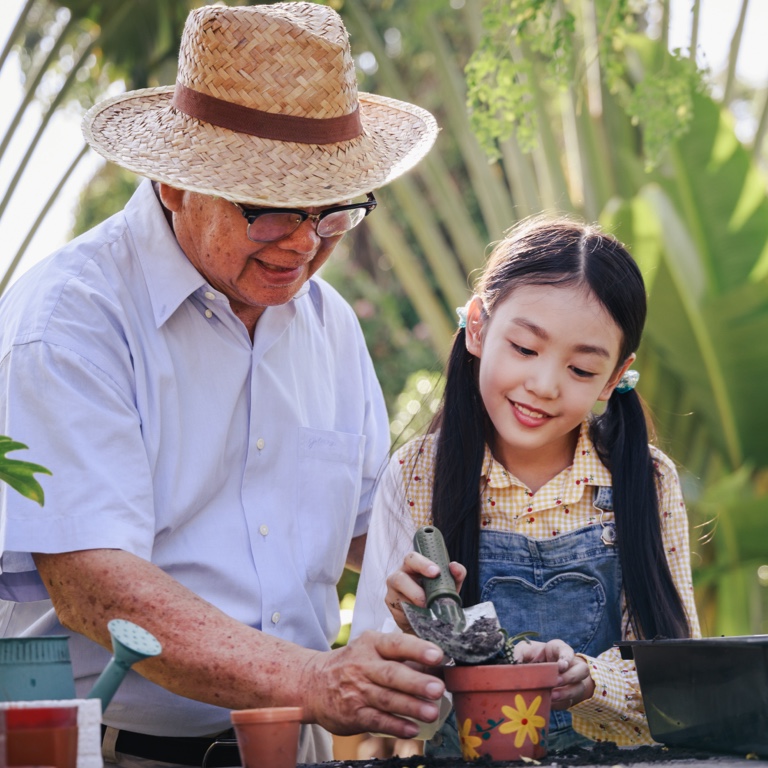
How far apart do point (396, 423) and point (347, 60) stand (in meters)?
4.80

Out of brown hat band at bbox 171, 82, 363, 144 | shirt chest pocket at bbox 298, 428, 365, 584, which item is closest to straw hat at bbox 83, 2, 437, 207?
brown hat band at bbox 171, 82, 363, 144

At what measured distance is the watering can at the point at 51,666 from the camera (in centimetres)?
164

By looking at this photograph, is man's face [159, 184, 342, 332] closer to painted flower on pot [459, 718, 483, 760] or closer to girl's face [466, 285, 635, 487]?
girl's face [466, 285, 635, 487]

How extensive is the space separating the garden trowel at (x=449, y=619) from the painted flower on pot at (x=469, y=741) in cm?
11

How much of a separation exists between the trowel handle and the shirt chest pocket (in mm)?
734

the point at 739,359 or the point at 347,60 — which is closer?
the point at 347,60

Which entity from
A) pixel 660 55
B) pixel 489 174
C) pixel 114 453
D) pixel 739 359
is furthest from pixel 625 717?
pixel 489 174

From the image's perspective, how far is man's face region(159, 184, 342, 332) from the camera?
2.56 metres

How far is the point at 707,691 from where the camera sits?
1.91 m

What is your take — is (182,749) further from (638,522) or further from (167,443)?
(638,522)

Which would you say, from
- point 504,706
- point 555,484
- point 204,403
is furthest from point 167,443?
point 504,706

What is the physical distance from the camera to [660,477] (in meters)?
2.79

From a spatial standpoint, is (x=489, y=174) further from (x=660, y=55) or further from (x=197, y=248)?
(x=197, y=248)

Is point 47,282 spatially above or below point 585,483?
above
